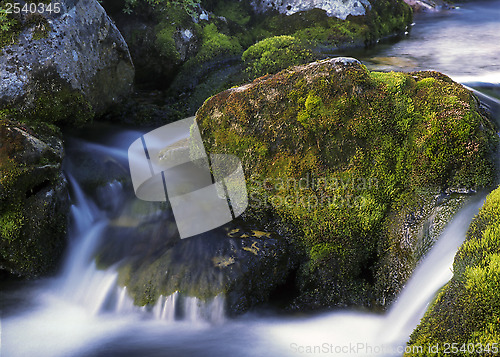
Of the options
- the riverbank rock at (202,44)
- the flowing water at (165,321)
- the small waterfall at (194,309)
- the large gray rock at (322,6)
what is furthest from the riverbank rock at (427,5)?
the small waterfall at (194,309)

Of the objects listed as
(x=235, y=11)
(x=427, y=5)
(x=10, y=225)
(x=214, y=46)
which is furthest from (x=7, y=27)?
(x=427, y=5)

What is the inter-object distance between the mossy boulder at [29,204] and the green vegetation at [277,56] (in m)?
4.32

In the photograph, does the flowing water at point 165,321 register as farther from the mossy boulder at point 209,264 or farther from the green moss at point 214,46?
the green moss at point 214,46

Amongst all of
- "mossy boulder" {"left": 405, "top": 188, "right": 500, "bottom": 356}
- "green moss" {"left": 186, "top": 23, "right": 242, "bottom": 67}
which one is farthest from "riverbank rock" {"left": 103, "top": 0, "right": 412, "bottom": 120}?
"mossy boulder" {"left": 405, "top": 188, "right": 500, "bottom": 356}

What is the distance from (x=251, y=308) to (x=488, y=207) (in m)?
2.59

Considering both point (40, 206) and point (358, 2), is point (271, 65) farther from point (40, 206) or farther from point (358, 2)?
point (358, 2)

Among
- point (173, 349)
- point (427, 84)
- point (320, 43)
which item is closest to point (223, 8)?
point (320, 43)

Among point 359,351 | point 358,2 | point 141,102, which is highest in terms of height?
point 358,2

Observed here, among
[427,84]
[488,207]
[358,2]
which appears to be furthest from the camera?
[358,2]

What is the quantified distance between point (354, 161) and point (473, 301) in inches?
78.4

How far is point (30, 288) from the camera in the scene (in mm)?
4992

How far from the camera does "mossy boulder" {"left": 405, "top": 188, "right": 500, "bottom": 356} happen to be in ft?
9.18

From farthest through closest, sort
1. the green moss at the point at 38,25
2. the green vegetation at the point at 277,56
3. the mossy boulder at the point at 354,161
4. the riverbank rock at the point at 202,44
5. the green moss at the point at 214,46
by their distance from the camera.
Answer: the green moss at the point at 214,46 → the riverbank rock at the point at 202,44 → the green vegetation at the point at 277,56 → the green moss at the point at 38,25 → the mossy boulder at the point at 354,161

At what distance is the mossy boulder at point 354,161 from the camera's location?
426cm
